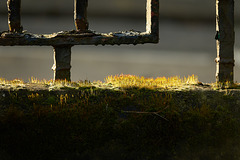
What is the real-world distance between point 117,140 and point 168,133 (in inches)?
36.3

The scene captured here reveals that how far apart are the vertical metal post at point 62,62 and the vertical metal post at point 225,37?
357 cm

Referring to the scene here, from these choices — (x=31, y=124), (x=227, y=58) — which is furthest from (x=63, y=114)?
(x=227, y=58)

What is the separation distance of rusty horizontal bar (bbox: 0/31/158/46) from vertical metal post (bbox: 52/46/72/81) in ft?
0.50

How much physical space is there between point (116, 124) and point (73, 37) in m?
2.57

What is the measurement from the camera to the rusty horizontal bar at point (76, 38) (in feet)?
22.9

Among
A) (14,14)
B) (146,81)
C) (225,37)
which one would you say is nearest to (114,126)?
(146,81)

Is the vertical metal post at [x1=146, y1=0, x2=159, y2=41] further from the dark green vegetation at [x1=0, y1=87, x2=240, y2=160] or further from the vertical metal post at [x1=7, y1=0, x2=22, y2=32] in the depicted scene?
the vertical metal post at [x1=7, y1=0, x2=22, y2=32]

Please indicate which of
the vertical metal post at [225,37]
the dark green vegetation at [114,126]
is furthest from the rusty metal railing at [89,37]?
the dark green vegetation at [114,126]

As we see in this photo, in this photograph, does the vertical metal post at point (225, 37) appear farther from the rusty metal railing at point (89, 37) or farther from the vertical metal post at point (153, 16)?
the vertical metal post at point (153, 16)

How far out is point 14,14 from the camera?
7.09 metres

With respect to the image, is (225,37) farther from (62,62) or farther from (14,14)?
(14,14)

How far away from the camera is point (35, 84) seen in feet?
21.7

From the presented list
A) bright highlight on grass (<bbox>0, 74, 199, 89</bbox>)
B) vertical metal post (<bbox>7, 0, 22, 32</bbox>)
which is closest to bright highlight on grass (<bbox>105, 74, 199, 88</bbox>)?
bright highlight on grass (<bbox>0, 74, 199, 89</bbox>)

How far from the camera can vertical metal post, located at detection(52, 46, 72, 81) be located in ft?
23.0
